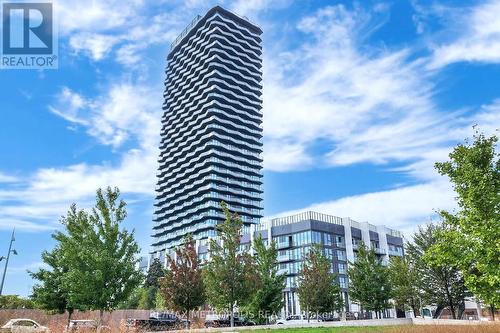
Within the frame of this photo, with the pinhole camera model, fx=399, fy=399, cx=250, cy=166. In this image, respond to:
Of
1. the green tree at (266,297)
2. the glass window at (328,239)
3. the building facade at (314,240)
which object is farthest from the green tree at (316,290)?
the glass window at (328,239)

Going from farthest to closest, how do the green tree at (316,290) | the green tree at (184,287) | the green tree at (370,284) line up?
1. the green tree at (370,284)
2. the green tree at (316,290)
3. the green tree at (184,287)

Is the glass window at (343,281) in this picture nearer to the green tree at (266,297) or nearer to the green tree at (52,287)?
the green tree at (266,297)

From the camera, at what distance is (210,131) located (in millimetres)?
159250

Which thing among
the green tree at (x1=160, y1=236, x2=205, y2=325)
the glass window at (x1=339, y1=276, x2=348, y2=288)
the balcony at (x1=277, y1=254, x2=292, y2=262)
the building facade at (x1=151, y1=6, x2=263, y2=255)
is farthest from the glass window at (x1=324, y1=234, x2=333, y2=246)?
the building facade at (x1=151, y1=6, x2=263, y2=255)

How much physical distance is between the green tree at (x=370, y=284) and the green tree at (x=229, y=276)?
17.4m

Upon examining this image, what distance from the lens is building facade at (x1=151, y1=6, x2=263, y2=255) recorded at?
152750 mm

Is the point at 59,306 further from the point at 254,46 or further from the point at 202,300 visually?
the point at 254,46

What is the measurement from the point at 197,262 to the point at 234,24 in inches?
6502

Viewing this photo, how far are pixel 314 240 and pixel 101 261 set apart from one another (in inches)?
2383

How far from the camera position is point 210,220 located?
142 m

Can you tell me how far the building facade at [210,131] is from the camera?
153 m

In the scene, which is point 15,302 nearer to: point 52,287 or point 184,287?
point 52,287

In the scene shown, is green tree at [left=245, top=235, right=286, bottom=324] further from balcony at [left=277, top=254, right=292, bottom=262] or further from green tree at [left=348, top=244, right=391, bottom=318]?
balcony at [left=277, top=254, right=292, bottom=262]

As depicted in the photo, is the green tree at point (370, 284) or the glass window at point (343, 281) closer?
the green tree at point (370, 284)
